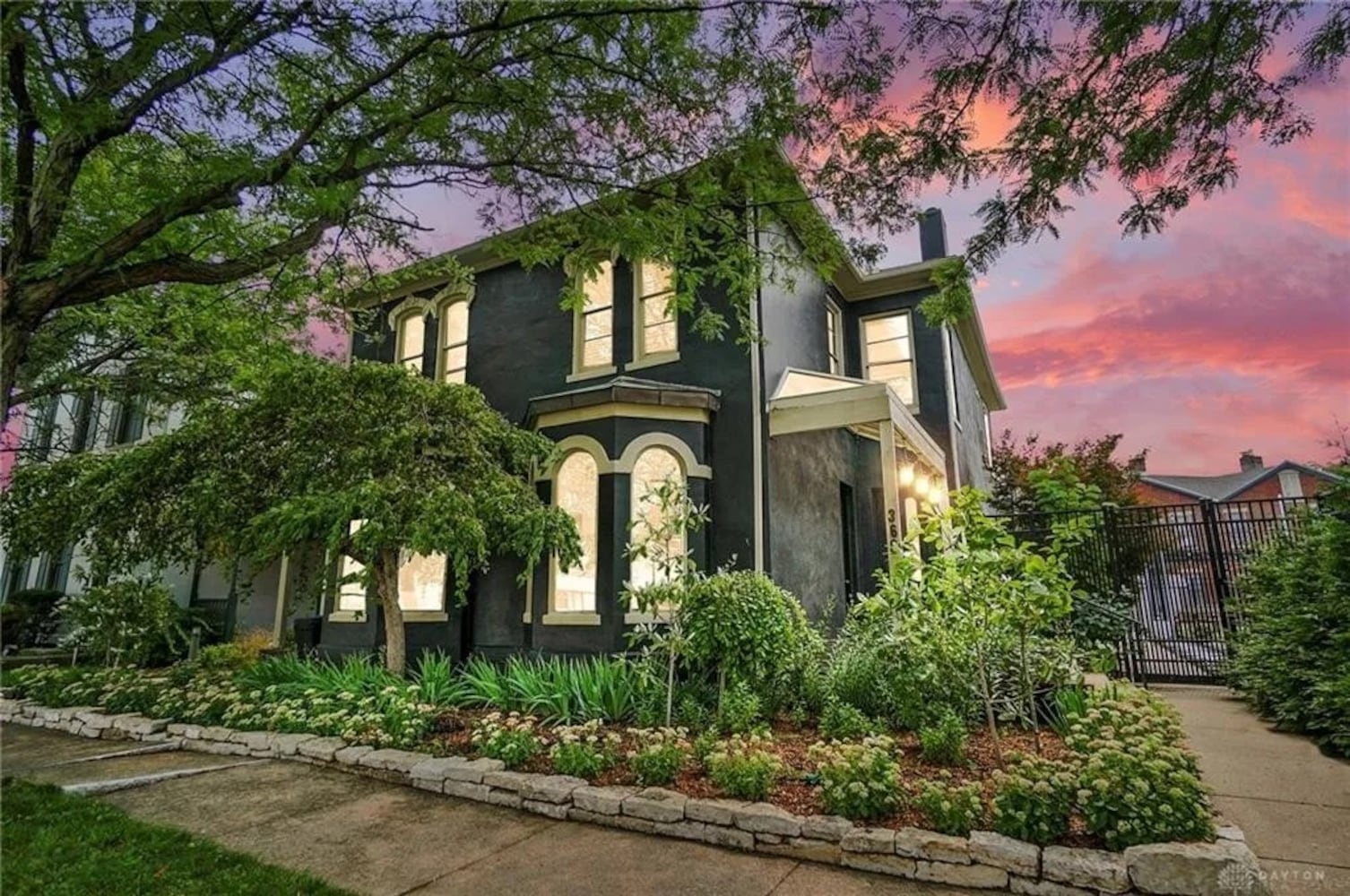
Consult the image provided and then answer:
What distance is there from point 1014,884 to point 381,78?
581 centimetres

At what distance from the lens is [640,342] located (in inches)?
384

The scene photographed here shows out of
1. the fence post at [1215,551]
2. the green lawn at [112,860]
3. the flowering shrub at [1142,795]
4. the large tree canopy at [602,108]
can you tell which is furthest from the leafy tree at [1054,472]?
the green lawn at [112,860]

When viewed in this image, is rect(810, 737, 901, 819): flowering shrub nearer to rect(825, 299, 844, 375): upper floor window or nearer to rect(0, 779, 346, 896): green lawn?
rect(0, 779, 346, 896): green lawn

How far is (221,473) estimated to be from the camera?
25.1ft

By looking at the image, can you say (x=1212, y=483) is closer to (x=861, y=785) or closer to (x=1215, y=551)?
(x=1215, y=551)

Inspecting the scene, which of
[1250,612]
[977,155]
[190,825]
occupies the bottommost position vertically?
[190,825]

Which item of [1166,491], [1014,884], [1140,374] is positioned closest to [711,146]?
[1014,884]

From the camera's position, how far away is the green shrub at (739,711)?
5.78 m

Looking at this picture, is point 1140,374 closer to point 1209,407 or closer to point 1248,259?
point 1209,407

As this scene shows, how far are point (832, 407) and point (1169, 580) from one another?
5769 millimetres

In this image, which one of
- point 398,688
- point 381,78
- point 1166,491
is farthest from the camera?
point 1166,491

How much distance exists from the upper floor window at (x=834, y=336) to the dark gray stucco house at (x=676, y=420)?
6 centimetres

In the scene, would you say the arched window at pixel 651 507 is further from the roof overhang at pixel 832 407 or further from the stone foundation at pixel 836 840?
the stone foundation at pixel 836 840

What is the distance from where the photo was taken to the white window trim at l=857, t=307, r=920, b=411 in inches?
466
